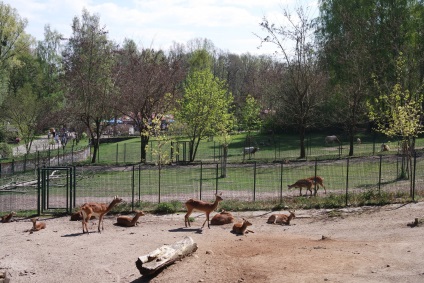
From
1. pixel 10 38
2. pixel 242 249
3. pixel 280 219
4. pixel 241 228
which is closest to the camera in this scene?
pixel 242 249

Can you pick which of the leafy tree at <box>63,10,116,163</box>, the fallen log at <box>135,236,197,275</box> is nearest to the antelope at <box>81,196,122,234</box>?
the fallen log at <box>135,236,197,275</box>

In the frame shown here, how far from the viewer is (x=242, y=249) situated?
1490cm

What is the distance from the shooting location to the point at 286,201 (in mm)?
22938

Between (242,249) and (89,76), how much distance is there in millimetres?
35031

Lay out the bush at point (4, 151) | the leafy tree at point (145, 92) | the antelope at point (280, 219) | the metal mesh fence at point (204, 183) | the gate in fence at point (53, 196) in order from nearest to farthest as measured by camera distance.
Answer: the antelope at point (280, 219) → the gate in fence at point (53, 196) → the metal mesh fence at point (204, 183) → the leafy tree at point (145, 92) → the bush at point (4, 151)

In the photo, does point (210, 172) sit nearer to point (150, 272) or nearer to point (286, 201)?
point (286, 201)

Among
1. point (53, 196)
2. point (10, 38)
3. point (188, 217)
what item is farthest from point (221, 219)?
point (10, 38)

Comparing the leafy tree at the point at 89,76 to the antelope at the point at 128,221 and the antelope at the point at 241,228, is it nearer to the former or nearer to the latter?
the antelope at the point at 128,221

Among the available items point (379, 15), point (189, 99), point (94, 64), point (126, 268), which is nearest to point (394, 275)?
point (126, 268)

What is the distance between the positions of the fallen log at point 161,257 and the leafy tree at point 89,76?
32463 millimetres

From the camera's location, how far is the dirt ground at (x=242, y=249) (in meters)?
12.5

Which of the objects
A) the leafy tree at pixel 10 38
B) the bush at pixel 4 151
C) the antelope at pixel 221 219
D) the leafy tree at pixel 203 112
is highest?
the leafy tree at pixel 10 38

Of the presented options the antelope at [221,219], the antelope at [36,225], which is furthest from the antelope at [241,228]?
the antelope at [36,225]

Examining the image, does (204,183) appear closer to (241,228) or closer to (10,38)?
(241,228)
